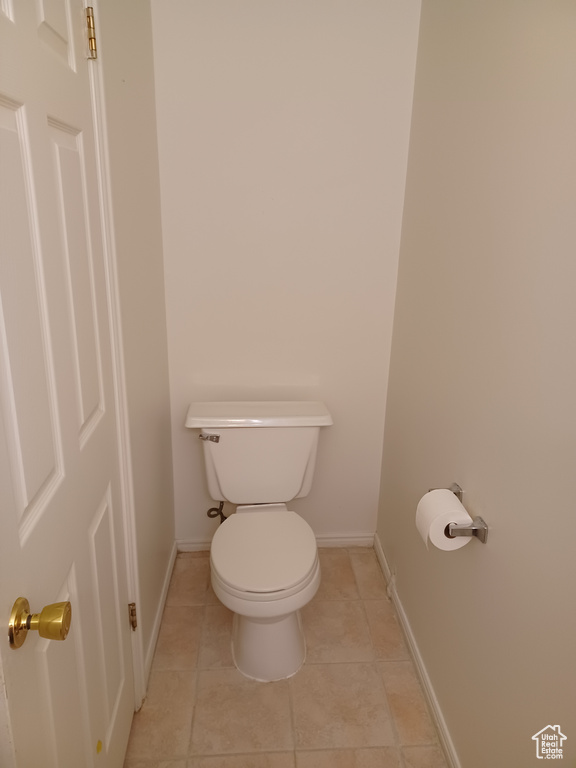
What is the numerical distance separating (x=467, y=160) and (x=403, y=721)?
5.44 feet

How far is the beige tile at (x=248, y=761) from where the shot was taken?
1.44 metres

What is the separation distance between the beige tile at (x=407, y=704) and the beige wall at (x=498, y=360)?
0.35 ft

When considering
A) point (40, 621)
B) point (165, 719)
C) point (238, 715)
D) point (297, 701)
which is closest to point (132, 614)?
point (165, 719)

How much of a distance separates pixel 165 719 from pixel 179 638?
32 cm

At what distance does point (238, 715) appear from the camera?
62.8 inches

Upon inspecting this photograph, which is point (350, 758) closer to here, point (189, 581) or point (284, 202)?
point (189, 581)

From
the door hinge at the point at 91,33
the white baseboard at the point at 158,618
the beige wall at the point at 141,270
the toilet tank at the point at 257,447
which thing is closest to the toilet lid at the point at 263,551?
the toilet tank at the point at 257,447

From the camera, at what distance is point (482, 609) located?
1249 millimetres

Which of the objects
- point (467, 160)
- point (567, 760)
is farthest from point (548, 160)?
point (567, 760)

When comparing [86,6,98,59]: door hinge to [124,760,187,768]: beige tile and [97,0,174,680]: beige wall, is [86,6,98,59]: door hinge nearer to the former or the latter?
[97,0,174,680]: beige wall

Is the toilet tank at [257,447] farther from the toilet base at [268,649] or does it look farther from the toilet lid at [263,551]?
the toilet base at [268,649]

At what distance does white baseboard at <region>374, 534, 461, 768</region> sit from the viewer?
1440mm

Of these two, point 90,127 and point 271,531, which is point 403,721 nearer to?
point 271,531

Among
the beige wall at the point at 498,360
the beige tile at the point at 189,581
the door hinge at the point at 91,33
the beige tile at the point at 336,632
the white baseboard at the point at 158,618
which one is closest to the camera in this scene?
the beige wall at the point at 498,360
